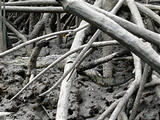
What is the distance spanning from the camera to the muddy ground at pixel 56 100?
73.0 inches

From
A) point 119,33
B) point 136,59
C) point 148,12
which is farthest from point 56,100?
point 119,33

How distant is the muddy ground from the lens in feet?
6.08

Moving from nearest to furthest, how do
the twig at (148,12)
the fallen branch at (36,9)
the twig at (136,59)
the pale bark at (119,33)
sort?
the pale bark at (119,33) < the twig at (136,59) < the twig at (148,12) < the fallen branch at (36,9)

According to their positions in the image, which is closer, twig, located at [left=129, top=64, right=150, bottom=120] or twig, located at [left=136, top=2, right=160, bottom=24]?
twig, located at [left=129, top=64, right=150, bottom=120]

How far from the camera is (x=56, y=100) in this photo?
201cm

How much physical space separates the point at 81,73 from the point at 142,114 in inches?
20.5

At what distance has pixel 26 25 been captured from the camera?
3.69m

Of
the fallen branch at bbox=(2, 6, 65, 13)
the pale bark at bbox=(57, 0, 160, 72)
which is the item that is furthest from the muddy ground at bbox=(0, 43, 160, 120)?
the pale bark at bbox=(57, 0, 160, 72)

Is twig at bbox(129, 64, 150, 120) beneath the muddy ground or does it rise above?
above

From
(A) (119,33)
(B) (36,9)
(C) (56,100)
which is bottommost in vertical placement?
(C) (56,100)

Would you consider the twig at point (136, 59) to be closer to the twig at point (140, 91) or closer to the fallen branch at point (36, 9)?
the twig at point (140, 91)

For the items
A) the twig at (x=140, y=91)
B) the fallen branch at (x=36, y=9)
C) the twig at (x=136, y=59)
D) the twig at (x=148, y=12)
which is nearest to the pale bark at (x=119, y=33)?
the twig at (x=136, y=59)

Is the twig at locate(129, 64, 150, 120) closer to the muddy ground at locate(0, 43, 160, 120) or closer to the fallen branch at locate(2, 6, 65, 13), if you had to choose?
the muddy ground at locate(0, 43, 160, 120)

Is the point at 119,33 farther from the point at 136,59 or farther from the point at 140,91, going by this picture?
the point at 136,59
